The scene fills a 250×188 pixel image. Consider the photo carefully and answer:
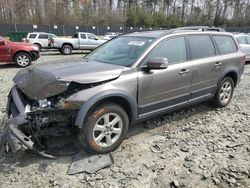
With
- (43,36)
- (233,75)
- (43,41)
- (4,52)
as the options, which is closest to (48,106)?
(233,75)

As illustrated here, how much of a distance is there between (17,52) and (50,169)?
9242mm

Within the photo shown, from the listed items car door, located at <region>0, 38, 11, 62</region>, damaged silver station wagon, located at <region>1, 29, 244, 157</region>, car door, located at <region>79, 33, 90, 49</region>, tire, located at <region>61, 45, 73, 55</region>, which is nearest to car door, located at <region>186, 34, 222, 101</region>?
damaged silver station wagon, located at <region>1, 29, 244, 157</region>

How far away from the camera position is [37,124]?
10.7ft

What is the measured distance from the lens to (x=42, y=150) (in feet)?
11.4

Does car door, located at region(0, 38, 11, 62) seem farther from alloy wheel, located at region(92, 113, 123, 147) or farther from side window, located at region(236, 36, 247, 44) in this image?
side window, located at region(236, 36, 247, 44)

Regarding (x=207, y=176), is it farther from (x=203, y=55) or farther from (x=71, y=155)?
(x=203, y=55)

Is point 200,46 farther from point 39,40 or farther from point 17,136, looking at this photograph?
point 39,40

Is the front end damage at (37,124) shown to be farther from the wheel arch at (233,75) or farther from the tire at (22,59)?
the tire at (22,59)

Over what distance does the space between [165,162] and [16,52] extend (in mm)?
9768

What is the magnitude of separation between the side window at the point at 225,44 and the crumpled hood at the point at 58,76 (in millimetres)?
2614

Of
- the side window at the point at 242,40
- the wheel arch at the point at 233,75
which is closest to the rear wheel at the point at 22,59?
the wheel arch at the point at 233,75

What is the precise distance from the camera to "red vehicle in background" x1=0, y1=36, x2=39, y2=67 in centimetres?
1098

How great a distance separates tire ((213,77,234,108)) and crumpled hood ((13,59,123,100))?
2661 millimetres

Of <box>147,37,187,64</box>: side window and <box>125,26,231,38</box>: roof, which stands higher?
<box>125,26,231,38</box>: roof
